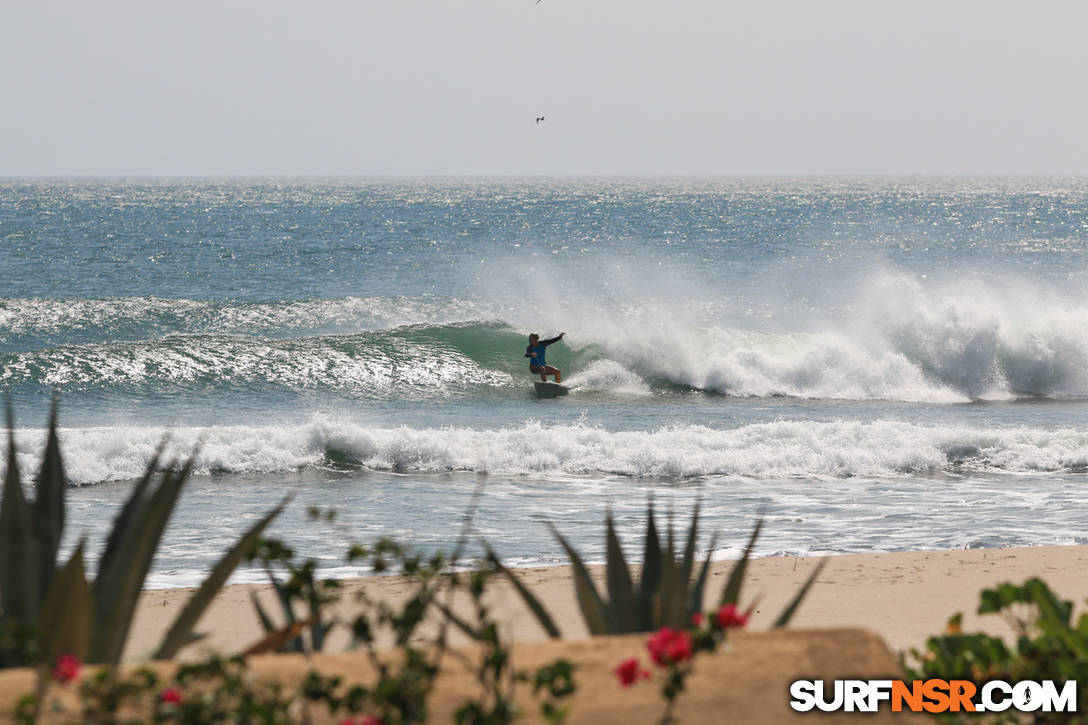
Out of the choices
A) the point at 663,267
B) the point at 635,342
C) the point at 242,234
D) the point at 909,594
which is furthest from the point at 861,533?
the point at 242,234

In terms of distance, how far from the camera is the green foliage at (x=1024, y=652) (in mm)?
3281

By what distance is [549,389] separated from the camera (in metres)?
21.6

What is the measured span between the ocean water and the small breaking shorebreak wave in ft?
0.14

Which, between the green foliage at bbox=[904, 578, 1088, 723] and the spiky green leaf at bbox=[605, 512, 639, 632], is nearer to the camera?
the green foliage at bbox=[904, 578, 1088, 723]

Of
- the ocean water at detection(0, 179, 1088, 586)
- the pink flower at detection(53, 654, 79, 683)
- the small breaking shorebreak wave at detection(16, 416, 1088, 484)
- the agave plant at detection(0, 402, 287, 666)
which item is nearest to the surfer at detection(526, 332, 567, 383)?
the ocean water at detection(0, 179, 1088, 586)

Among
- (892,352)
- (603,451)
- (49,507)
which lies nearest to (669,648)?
(49,507)

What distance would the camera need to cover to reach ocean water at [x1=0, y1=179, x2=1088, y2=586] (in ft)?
36.9

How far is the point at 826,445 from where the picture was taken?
1434cm

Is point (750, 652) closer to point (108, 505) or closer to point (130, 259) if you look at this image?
point (108, 505)

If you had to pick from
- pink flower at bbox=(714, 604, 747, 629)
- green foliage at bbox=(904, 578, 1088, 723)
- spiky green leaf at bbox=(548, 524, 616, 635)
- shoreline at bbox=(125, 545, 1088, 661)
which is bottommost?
shoreline at bbox=(125, 545, 1088, 661)

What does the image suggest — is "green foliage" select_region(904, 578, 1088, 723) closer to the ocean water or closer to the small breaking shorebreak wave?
the ocean water

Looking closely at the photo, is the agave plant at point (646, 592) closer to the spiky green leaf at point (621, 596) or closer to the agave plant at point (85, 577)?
the spiky green leaf at point (621, 596)

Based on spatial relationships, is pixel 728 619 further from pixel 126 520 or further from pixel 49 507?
pixel 49 507

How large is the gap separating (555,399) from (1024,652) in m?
17.9
